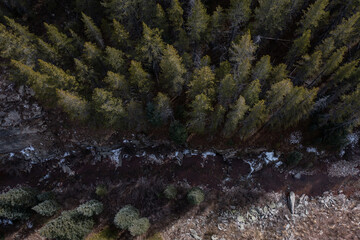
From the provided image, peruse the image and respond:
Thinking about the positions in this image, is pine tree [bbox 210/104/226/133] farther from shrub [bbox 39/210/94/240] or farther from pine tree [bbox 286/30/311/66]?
shrub [bbox 39/210/94/240]

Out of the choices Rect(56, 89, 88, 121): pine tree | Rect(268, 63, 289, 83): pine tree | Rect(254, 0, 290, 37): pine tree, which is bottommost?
Rect(56, 89, 88, 121): pine tree

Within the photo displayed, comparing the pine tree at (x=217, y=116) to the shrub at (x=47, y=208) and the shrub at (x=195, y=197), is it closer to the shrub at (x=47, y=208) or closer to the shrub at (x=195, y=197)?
the shrub at (x=195, y=197)

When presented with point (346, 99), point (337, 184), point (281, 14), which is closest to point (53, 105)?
point (281, 14)

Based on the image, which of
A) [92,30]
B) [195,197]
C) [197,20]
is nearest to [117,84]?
[92,30]

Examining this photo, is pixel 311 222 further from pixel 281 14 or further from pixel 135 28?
pixel 135 28

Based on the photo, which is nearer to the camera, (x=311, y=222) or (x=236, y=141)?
(x=311, y=222)

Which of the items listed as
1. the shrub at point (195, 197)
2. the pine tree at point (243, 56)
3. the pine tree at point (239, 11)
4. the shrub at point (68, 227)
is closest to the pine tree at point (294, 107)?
the pine tree at point (243, 56)

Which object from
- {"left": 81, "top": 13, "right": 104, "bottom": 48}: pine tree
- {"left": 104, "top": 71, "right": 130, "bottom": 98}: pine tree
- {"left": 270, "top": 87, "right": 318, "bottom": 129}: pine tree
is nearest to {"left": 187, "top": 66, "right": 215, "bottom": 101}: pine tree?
{"left": 104, "top": 71, "right": 130, "bottom": 98}: pine tree
